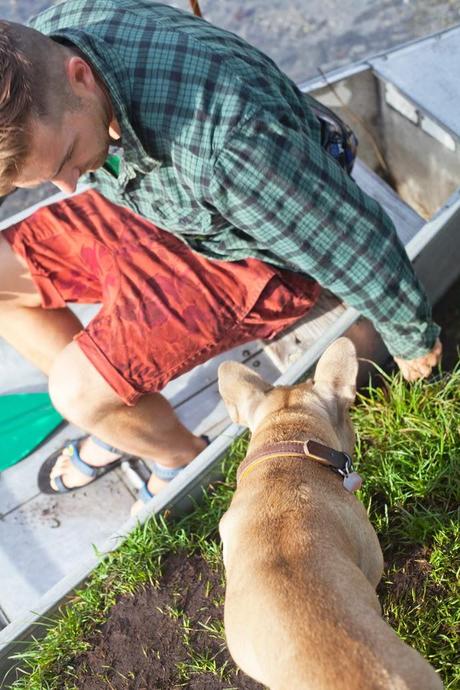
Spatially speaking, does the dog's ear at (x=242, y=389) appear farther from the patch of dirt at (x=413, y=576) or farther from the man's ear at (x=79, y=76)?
the man's ear at (x=79, y=76)

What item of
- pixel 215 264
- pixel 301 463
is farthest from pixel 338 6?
pixel 301 463

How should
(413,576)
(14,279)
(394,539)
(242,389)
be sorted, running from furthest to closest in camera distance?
(14,279) → (394,539) → (413,576) → (242,389)

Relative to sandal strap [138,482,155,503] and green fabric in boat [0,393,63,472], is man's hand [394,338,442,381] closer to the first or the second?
sandal strap [138,482,155,503]

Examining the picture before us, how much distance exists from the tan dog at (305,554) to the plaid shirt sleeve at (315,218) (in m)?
0.23

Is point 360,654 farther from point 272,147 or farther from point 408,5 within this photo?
point 408,5

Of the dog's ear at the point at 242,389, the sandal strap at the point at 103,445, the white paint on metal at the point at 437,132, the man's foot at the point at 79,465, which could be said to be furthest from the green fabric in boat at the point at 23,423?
the white paint on metal at the point at 437,132

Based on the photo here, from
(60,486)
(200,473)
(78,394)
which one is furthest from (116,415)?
(60,486)

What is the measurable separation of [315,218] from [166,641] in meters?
1.46

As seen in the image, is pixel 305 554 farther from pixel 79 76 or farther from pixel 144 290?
pixel 79 76

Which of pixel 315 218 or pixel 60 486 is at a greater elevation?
pixel 315 218

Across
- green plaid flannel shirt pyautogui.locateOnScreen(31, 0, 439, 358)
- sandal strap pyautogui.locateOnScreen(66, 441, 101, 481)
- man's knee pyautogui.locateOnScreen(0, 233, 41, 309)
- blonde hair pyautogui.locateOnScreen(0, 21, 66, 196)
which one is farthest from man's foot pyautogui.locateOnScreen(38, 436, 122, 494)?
blonde hair pyautogui.locateOnScreen(0, 21, 66, 196)

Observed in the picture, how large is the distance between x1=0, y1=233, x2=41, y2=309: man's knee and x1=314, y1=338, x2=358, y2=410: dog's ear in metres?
1.14

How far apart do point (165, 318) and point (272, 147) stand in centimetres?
67

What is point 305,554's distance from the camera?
1747 millimetres
